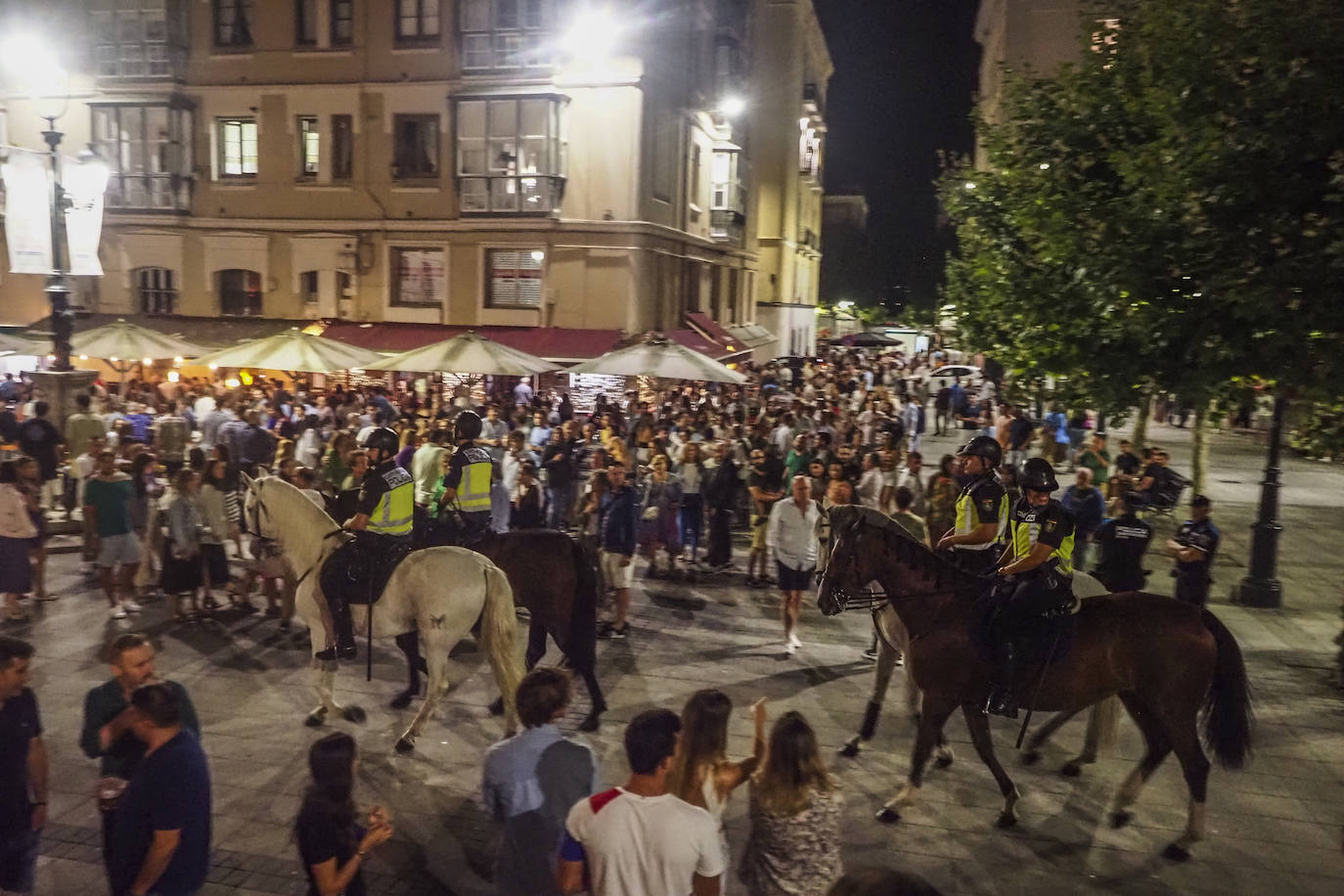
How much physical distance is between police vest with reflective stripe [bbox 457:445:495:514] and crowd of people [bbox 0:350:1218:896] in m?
0.22

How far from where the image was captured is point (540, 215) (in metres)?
23.4

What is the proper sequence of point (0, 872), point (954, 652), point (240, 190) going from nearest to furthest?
point (0, 872)
point (954, 652)
point (240, 190)

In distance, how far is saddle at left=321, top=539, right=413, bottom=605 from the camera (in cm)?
A: 738

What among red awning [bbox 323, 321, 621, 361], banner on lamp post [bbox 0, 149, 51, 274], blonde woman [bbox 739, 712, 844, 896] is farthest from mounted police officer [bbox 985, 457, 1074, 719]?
red awning [bbox 323, 321, 621, 361]

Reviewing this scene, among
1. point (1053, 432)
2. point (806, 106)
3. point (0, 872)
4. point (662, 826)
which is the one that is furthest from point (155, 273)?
point (806, 106)

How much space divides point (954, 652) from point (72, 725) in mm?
6645

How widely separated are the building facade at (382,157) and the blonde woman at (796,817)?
1910 centimetres

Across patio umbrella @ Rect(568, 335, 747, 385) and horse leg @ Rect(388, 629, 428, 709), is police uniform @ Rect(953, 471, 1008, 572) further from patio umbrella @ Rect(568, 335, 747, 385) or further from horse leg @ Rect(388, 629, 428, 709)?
patio umbrella @ Rect(568, 335, 747, 385)

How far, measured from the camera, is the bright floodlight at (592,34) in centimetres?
2278

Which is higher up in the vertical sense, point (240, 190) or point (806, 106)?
point (806, 106)

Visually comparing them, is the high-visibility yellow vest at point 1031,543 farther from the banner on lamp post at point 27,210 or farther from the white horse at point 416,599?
the banner on lamp post at point 27,210

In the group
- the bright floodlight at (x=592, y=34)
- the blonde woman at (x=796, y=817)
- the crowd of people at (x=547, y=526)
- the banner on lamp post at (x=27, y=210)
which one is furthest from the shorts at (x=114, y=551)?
the bright floodlight at (x=592, y=34)

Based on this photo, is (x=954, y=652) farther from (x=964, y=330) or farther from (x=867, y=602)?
(x=964, y=330)

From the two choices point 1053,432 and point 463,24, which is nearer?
point 1053,432
